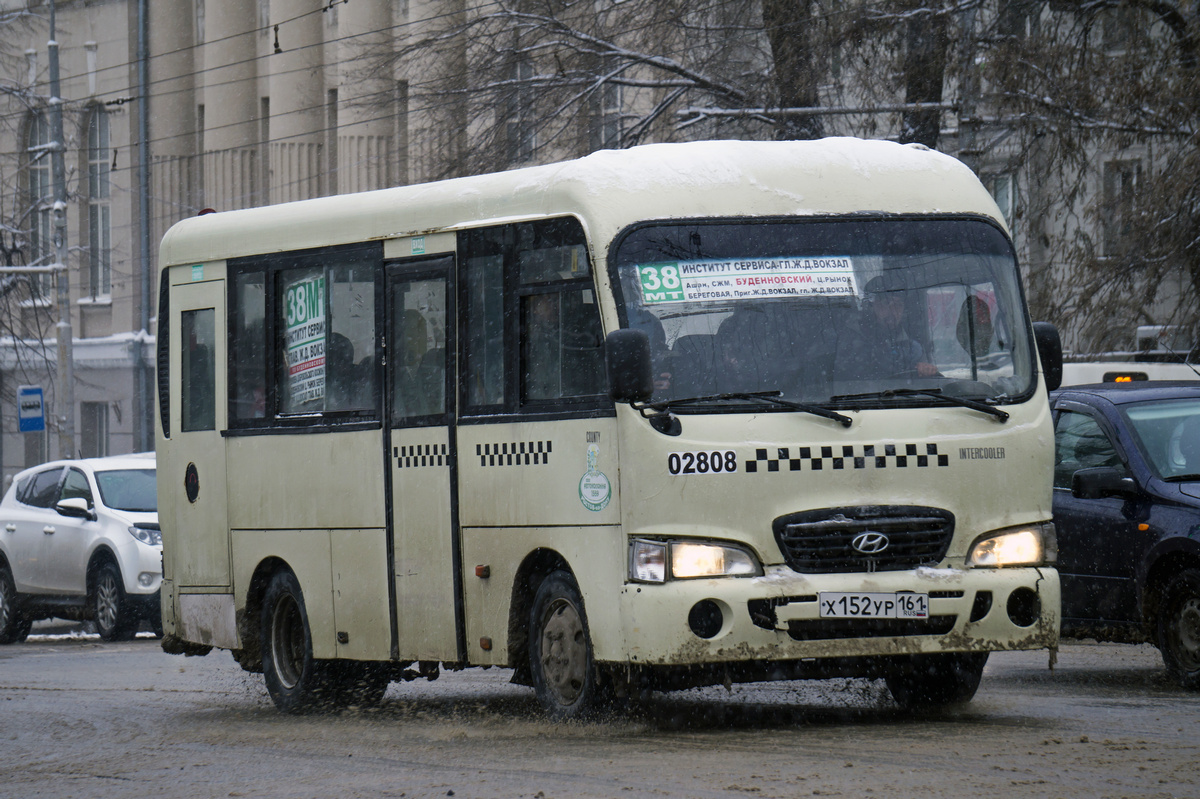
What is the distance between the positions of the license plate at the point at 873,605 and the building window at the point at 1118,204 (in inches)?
489

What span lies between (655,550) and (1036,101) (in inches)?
523

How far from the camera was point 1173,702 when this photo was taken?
1055cm

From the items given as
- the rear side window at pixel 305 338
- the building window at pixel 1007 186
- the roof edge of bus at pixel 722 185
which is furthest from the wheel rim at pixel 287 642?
the building window at pixel 1007 186

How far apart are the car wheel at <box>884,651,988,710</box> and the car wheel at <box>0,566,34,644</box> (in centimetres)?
1327

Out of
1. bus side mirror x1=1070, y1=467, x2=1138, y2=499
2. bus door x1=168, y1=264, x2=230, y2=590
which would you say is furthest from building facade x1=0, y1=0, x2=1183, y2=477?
bus door x1=168, y1=264, x2=230, y2=590

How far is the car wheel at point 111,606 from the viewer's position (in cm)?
2039

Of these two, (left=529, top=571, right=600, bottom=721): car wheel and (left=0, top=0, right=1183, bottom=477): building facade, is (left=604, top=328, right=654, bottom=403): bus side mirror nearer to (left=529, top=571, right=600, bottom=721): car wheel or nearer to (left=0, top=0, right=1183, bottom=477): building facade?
(left=529, top=571, right=600, bottom=721): car wheel

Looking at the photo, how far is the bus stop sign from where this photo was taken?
3478 cm

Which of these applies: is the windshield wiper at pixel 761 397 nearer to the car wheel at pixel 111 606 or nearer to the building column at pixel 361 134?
the car wheel at pixel 111 606

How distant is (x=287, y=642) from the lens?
41.2 feet

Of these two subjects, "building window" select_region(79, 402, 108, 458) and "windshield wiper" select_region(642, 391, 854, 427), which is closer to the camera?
"windshield wiper" select_region(642, 391, 854, 427)

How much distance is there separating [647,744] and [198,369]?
5.35 meters

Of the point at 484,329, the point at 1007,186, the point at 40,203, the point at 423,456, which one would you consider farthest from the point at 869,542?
the point at 40,203

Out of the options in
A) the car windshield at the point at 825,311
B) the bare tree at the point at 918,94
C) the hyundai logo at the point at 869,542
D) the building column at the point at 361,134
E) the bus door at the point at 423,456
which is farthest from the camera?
the building column at the point at 361,134
